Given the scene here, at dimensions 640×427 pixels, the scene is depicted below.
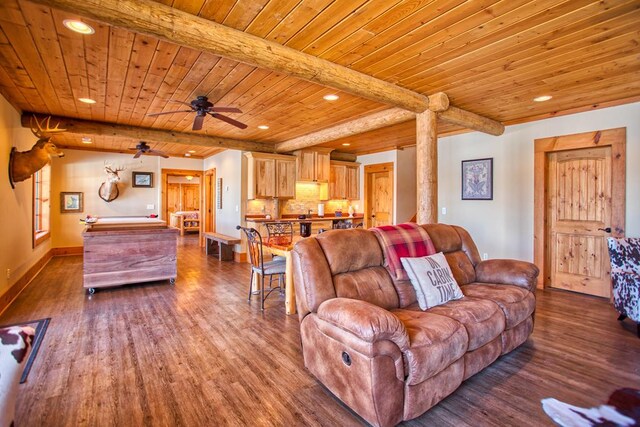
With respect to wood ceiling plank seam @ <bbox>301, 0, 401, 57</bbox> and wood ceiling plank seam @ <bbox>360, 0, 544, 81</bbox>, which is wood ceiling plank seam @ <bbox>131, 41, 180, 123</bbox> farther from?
wood ceiling plank seam @ <bbox>360, 0, 544, 81</bbox>

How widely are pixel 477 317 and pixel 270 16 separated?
2.53 metres

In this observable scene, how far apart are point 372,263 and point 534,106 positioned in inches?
135

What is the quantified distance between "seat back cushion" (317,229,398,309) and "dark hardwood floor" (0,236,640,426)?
713 millimetres

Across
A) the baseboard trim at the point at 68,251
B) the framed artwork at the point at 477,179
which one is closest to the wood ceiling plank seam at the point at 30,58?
the baseboard trim at the point at 68,251

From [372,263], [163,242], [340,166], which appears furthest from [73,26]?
[340,166]

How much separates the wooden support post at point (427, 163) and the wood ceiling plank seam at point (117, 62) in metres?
2.99

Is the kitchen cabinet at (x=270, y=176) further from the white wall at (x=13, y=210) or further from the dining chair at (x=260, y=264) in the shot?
the white wall at (x=13, y=210)

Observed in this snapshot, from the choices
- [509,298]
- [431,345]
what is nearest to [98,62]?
[431,345]

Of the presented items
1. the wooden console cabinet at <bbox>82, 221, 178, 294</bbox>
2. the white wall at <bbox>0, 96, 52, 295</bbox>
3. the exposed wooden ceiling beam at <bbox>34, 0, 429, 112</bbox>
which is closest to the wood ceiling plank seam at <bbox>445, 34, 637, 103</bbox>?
the exposed wooden ceiling beam at <bbox>34, 0, 429, 112</bbox>

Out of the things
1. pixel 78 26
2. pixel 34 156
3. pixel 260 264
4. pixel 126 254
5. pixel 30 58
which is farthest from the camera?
pixel 126 254

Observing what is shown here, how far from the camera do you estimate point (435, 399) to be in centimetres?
192

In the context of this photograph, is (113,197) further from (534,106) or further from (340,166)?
(534,106)

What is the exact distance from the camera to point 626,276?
10.2 feet

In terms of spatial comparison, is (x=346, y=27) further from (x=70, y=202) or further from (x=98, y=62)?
(x=70, y=202)
